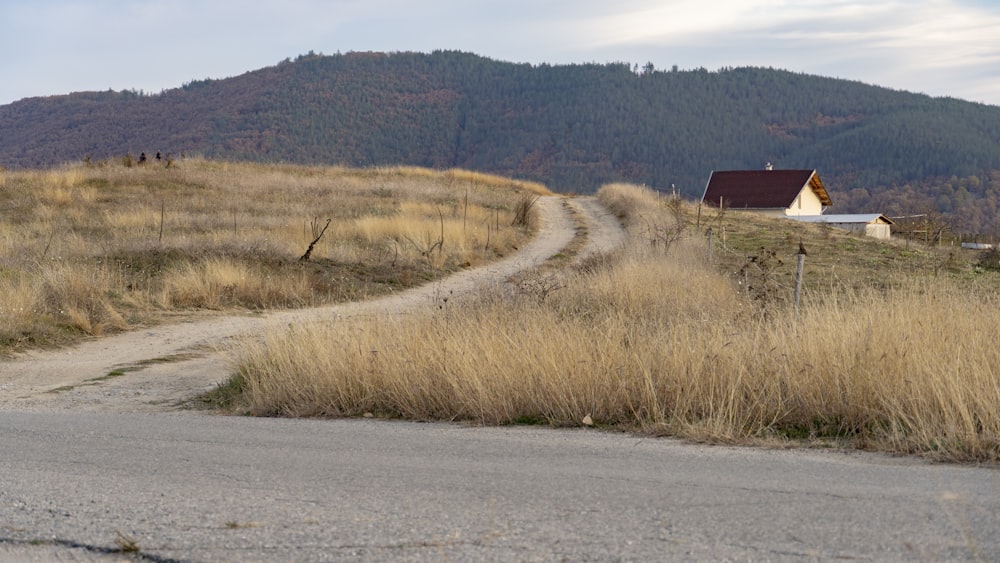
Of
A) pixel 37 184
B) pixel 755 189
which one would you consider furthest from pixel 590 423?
pixel 755 189

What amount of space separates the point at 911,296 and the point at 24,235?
962 inches

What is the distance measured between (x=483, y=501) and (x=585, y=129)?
171 meters

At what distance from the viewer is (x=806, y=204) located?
66.4 meters

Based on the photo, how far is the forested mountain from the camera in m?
124

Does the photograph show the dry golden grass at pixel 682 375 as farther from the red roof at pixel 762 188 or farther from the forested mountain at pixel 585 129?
the forested mountain at pixel 585 129

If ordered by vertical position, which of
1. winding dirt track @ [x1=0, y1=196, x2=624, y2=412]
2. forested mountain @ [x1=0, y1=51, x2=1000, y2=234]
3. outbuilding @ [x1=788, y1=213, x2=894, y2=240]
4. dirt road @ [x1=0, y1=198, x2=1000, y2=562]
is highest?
forested mountain @ [x1=0, y1=51, x2=1000, y2=234]

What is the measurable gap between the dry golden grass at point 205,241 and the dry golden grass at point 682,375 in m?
7.22

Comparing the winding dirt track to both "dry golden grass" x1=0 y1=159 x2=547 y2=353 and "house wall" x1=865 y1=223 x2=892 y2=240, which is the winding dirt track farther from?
"house wall" x1=865 y1=223 x2=892 y2=240

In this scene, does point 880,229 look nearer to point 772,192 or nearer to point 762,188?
point 772,192

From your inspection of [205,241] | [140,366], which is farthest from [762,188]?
[140,366]

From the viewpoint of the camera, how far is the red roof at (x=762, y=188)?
210 feet

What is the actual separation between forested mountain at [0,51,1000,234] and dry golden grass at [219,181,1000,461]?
318 feet

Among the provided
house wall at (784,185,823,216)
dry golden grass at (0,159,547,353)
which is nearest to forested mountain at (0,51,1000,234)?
house wall at (784,185,823,216)

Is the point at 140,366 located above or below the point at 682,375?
below
